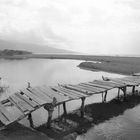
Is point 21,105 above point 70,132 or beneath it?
above

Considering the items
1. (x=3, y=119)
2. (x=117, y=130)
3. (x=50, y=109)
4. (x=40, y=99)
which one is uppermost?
(x=40, y=99)

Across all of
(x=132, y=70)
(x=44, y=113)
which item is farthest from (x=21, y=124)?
(x=132, y=70)

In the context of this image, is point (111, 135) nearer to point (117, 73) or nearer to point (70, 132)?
point (70, 132)

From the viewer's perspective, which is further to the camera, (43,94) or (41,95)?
(43,94)

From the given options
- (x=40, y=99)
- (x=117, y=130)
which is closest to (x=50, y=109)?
(x=40, y=99)

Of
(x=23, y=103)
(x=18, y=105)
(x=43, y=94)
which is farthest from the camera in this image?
(x=43, y=94)

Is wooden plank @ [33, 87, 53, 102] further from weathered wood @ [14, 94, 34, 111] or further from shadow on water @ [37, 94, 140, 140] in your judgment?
shadow on water @ [37, 94, 140, 140]

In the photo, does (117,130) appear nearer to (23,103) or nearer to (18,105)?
(23,103)

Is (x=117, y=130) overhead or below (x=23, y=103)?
below
